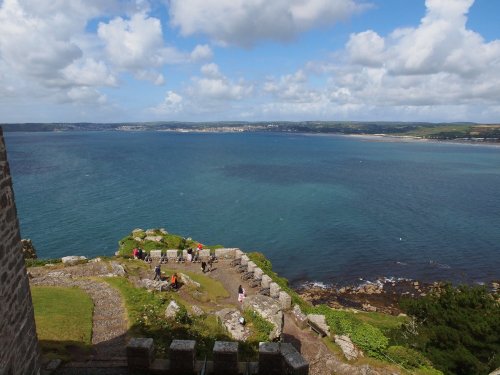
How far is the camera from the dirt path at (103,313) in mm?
14008

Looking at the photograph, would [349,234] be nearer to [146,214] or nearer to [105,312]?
[146,214]

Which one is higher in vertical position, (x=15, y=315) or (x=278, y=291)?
(x=15, y=315)

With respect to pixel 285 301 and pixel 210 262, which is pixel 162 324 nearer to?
pixel 285 301

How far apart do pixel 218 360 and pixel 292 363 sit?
6.86ft

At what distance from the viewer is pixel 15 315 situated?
26.1 ft

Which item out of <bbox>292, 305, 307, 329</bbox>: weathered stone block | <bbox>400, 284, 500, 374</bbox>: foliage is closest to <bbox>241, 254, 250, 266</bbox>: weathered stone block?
<bbox>292, 305, 307, 329</bbox>: weathered stone block

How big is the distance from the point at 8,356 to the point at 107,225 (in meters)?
49.5

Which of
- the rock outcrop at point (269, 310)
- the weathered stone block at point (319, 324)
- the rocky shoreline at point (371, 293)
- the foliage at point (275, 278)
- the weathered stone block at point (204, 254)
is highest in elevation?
the rock outcrop at point (269, 310)

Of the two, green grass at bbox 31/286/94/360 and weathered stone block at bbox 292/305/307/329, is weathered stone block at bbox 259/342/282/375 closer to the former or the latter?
green grass at bbox 31/286/94/360

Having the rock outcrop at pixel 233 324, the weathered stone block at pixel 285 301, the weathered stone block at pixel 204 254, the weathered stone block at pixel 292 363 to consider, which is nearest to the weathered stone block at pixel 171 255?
the weathered stone block at pixel 204 254

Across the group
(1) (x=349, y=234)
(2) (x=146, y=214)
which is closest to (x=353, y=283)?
(1) (x=349, y=234)

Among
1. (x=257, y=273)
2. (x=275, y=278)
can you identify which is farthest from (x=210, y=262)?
(x=275, y=278)

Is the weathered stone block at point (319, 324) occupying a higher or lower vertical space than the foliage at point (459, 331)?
lower

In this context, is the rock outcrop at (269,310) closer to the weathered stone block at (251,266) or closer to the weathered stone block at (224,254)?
the weathered stone block at (251,266)
